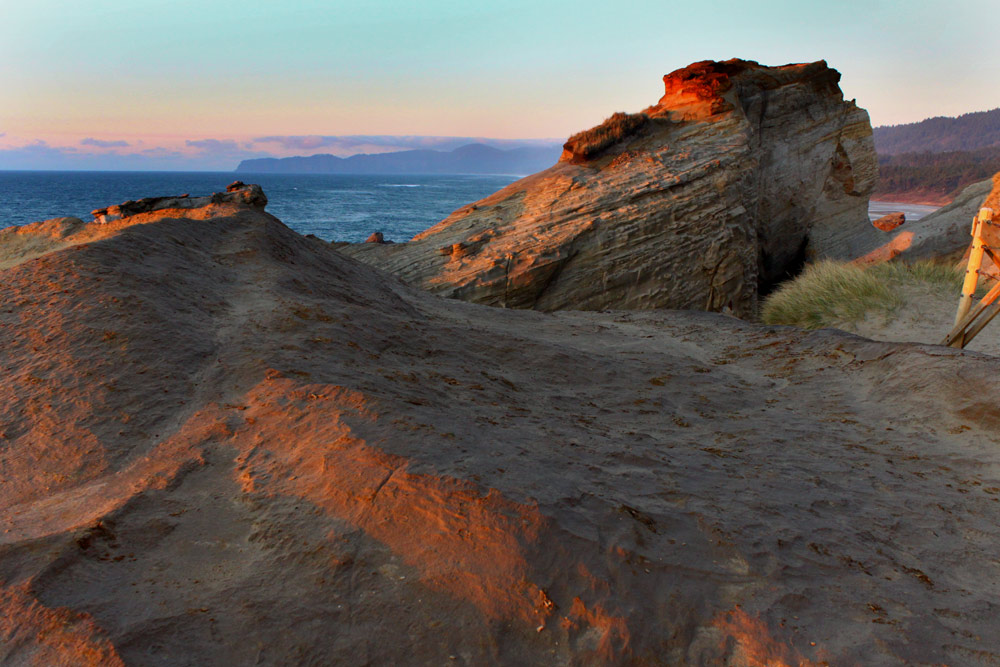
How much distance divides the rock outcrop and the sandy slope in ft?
37.8

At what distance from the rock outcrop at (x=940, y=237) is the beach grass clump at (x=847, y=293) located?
11.6 feet

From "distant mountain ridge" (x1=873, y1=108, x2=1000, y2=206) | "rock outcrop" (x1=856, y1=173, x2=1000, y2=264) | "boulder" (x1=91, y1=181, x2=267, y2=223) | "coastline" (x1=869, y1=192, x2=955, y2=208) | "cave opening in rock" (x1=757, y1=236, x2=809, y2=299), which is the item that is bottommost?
"cave opening in rock" (x1=757, y1=236, x2=809, y2=299)

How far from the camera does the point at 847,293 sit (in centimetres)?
1029

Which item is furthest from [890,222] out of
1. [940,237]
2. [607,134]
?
[607,134]

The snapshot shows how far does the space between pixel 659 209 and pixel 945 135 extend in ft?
498

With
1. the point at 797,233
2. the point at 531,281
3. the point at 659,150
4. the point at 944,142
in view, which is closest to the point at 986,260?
the point at 797,233

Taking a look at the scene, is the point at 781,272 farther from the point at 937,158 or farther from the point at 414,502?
the point at 937,158

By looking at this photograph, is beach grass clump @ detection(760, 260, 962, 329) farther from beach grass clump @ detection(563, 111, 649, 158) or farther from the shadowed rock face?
beach grass clump @ detection(563, 111, 649, 158)

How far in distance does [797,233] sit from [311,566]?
601 inches

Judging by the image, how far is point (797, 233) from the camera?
592 inches

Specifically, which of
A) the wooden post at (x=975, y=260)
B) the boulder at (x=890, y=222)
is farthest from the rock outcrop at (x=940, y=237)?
the wooden post at (x=975, y=260)

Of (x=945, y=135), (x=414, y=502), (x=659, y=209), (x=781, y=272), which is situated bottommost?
(x=781, y=272)

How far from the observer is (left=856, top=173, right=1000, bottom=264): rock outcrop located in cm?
1423

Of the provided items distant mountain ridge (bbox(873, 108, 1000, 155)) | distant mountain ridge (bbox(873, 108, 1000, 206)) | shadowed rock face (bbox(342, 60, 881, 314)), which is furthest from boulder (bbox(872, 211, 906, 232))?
distant mountain ridge (bbox(873, 108, 1000, 155))
